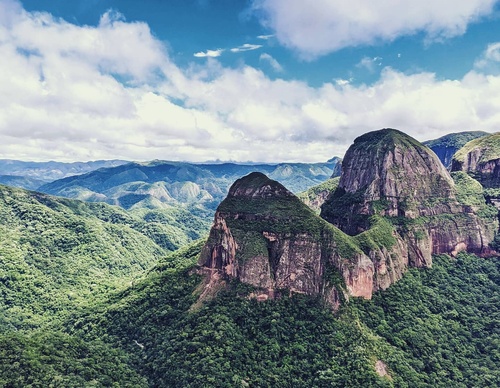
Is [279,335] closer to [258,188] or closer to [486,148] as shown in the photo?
[258,188]

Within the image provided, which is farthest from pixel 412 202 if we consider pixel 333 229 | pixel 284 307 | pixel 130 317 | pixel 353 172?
pixel 130 317

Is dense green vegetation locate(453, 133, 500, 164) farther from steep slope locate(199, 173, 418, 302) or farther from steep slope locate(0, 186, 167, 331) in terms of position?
steep slope locate(0, 186, 167, 331)

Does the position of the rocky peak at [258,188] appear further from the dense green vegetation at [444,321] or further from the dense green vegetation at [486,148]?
the dense green vegetation at [486,148]

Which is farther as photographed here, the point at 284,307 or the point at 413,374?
the point at 284,307

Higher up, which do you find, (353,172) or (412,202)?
(353,172)

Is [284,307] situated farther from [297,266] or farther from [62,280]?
[62,280]

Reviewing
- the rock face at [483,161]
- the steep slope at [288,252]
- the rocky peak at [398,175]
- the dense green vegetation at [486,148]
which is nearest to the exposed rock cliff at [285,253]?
the steep slope at [288,252]
